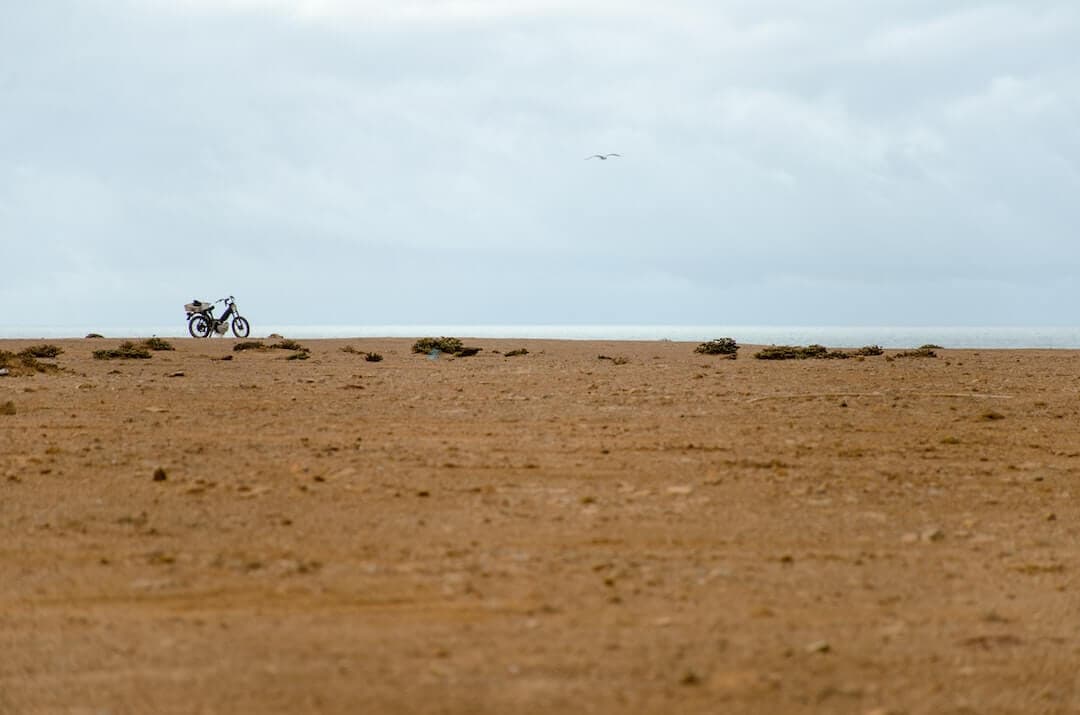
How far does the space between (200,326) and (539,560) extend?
34.2 meters

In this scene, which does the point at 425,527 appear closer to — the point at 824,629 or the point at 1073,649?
the point at 824,629

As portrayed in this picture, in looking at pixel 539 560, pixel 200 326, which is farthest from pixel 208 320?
pixel 539 560

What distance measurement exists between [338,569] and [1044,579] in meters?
3.75

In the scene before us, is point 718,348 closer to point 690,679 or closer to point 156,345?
point 156,345

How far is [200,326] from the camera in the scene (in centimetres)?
3850

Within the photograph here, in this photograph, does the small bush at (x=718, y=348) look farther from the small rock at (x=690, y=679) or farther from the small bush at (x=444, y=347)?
the small rock at (x=690, y=679)

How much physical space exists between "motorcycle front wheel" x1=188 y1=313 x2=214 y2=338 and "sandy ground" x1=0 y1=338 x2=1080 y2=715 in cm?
2605

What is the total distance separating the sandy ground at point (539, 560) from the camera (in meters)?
A: 4.48

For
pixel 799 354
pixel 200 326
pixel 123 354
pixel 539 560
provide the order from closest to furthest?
pixel 539 560 < pixel 123 354 < pixel 799 354 < pixel 200 326

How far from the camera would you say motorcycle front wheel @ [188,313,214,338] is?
3831 cm

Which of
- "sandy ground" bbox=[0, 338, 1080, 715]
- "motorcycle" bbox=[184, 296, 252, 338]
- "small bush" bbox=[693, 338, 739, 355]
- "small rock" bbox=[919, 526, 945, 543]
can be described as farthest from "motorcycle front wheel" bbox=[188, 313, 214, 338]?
"small rock" bbox=[919, 526, 945, 543]

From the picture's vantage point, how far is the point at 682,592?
5.71 m

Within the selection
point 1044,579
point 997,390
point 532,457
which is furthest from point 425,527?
point 997,390

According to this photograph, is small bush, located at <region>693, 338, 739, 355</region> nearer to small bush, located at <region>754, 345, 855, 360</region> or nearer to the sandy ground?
small bush, located at <region>754, 345, 855, 360</region>
